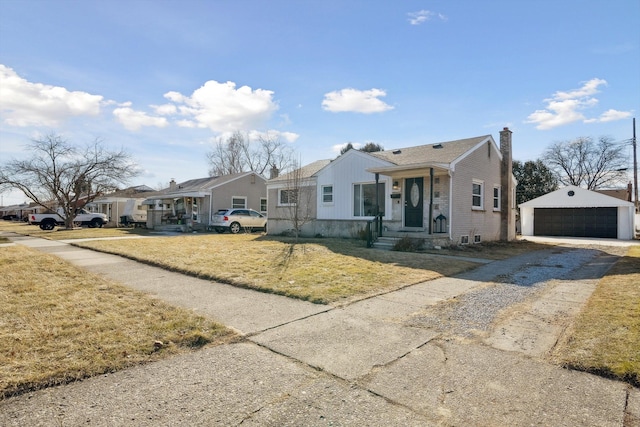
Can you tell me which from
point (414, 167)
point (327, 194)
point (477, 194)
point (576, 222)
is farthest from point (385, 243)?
point (576, 222)

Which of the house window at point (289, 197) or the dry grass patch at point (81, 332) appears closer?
the dry grass patch at point (81, 332)

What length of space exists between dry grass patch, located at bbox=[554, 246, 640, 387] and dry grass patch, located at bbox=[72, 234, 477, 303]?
2952mm

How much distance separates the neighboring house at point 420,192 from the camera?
1408cm

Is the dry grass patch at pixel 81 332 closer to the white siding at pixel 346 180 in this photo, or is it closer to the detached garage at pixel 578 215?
the white siding at pixel 346 180

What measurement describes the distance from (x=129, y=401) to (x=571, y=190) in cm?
2890

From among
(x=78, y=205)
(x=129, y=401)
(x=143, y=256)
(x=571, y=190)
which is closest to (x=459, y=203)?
(x=143, y=256)

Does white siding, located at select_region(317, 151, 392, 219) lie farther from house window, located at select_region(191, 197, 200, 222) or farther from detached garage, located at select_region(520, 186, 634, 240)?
detached garage, located at select_region(520, 186, 634, 240)

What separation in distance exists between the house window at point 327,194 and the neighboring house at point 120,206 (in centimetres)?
2149

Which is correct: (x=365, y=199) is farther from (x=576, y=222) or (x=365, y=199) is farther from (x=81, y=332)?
(x=576, y=222)

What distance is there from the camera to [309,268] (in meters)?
8.31

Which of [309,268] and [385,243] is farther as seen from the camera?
[385,243]

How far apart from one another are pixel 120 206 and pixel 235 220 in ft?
76.0

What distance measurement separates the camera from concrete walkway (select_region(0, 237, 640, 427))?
257 cm

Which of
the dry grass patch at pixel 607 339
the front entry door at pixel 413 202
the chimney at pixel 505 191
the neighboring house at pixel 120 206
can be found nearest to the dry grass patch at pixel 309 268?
the dry grass patch at pixel 607 339
